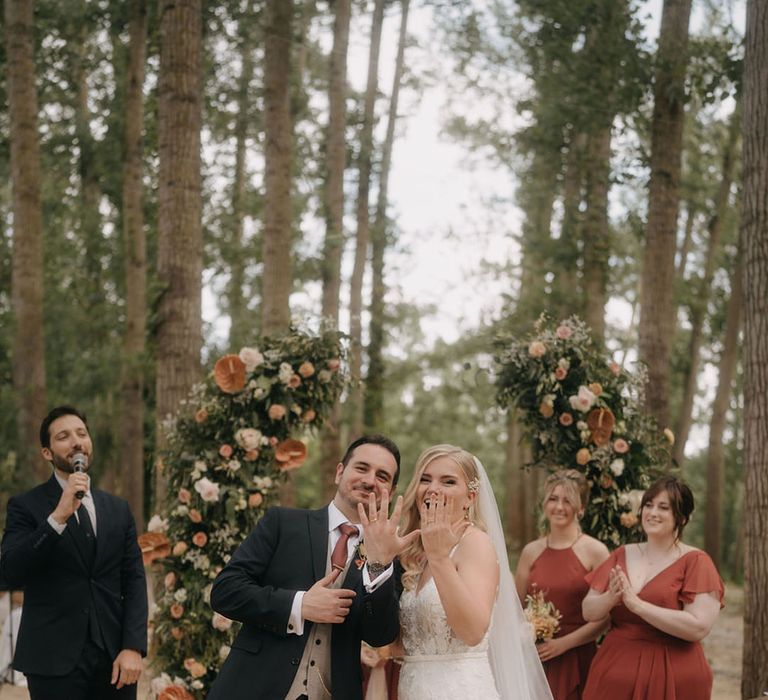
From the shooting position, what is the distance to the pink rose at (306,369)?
23.2 feet

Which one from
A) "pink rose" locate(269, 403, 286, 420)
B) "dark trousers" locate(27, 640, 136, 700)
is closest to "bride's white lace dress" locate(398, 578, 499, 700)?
"dark trousers" locate(27, 640, 136, 700)

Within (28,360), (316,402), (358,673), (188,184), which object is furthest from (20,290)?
(358,673)

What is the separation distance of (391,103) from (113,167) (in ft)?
22.8

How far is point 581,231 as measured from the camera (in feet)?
49.5

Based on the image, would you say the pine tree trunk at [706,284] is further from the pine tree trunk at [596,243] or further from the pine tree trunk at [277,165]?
the pine tree trunk at [277,165]

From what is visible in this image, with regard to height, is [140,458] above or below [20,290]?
below

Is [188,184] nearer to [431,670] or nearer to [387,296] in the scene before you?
[431,670]

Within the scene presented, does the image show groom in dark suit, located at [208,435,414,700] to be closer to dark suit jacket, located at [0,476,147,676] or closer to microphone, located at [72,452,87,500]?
microphone, located at [72,452,87,500]

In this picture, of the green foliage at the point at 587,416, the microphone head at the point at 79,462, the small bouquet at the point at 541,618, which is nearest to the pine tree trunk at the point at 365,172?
the green foliage at the point at 587,416

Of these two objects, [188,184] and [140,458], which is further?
[140,458]

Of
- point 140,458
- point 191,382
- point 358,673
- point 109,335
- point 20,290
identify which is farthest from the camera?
point 109,335

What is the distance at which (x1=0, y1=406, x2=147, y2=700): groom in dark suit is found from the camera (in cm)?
459

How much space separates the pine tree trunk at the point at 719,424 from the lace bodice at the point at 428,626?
16.7 meters

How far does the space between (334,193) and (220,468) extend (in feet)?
33.2
